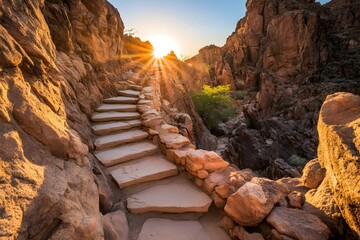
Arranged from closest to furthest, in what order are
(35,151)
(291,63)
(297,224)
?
(35,151)
(297,224)
(291,63)

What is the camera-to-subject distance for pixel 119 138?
11.6 feet

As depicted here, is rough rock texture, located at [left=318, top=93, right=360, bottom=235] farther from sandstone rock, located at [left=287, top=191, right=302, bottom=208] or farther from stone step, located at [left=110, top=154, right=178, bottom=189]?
stone step, located at [left=110, top=154, right=178, bottom=189]

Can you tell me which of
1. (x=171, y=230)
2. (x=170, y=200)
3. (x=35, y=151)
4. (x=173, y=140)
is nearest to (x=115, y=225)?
(x=171, y=230)

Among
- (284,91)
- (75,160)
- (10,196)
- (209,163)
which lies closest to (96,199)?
(75,160)

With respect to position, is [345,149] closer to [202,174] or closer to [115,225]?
[202,174]

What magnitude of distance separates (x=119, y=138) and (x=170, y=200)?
1.67 metres

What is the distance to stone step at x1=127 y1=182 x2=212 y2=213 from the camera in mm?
2301

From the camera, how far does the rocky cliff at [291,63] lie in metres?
16.8

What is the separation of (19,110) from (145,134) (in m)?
2.46

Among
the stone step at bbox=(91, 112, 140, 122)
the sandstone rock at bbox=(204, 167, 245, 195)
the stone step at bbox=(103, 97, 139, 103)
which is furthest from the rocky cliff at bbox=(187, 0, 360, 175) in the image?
the sandstone rock at bbox=(204, 167, 245, 195)

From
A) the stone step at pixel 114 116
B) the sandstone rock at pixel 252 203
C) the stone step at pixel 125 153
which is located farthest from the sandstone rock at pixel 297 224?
the stone step at pixel 114 116

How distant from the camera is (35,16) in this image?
2004 millimetres

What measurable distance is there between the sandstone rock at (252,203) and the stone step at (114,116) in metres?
2.94

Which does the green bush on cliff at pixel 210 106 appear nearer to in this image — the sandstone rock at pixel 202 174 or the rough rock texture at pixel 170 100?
the rough rock texture at pixel 170 100
